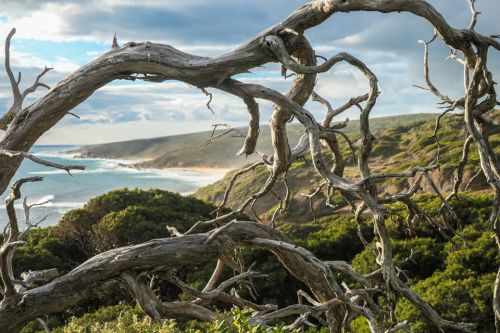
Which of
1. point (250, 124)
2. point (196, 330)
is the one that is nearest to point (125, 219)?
point (250, 124)

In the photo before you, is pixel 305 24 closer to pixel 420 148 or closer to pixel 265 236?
pixel 265 236

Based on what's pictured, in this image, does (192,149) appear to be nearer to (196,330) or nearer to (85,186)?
(85,186)

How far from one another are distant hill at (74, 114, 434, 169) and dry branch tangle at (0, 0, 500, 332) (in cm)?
6025

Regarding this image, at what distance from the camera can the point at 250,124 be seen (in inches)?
184

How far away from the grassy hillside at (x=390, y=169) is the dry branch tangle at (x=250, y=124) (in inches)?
549

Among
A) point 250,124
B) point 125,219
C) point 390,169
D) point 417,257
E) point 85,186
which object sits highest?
point 250,124

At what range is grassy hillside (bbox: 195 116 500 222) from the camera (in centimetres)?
2170

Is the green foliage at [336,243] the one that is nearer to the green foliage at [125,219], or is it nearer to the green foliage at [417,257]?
the green foliage at [417,257]

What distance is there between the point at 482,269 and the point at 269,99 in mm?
5925

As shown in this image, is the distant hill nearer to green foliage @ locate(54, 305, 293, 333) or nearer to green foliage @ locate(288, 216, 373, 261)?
green foliage @ locate(288, 216, 373, 261)

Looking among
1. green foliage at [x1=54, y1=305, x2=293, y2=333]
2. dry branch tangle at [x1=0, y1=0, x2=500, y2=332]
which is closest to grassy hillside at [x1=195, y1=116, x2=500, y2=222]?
dry branch tangle at [x1=0, y1=0, x2=500, y2=332]

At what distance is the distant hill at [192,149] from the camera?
80.4 meters

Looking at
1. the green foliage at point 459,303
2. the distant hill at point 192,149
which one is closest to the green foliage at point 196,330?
the green foliage at point 459,303

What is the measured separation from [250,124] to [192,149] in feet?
279
